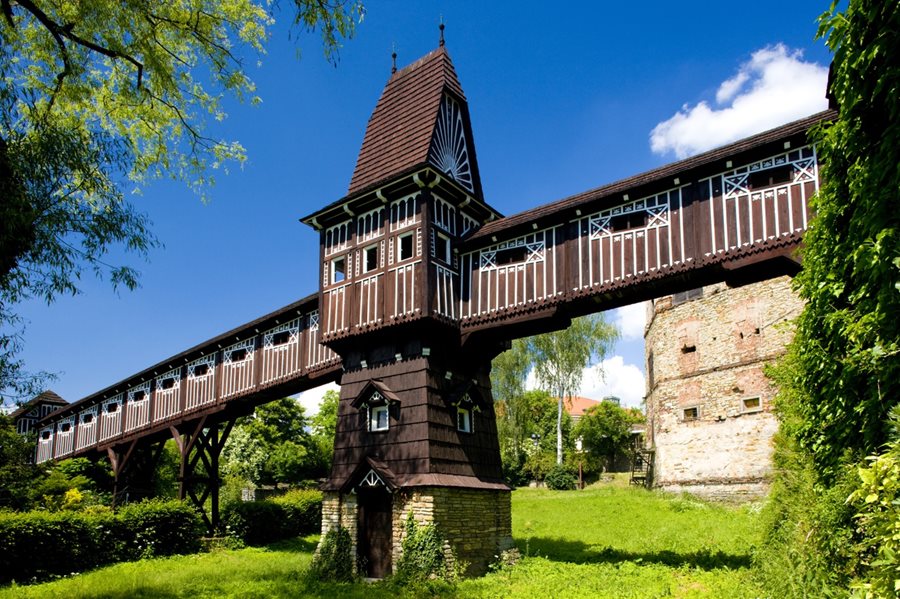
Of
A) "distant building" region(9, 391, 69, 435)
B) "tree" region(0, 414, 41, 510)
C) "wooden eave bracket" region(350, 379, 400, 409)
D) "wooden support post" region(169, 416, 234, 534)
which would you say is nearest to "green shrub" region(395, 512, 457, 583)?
"wooden eave bracket" region(350, 379, 400, 409)

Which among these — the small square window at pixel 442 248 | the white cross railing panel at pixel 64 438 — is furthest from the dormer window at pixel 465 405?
the white cross railing panel at pixel 64 438

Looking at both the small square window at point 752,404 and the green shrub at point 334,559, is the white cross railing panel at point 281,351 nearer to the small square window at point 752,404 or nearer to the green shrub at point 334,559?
the green shrub at point 334,559

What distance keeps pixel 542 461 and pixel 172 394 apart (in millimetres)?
25044

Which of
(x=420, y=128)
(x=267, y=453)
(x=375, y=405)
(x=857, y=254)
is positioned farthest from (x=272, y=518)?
(x=857, y=254)

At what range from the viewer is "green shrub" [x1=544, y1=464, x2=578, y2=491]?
37.4 m

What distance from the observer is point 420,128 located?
18.2 m

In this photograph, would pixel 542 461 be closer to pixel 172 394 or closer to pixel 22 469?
pixel 172 394

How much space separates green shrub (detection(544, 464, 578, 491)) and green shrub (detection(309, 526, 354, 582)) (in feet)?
75.8

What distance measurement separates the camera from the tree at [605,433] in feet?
152

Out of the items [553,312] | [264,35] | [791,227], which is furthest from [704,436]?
[264,35]

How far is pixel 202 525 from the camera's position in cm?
2339

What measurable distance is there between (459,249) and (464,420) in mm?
4397

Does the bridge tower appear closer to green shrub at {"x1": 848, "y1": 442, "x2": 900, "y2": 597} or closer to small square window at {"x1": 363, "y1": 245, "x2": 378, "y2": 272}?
small square window at {"x1": 363, "y1": 245, "x2": 378, "y2": 272}

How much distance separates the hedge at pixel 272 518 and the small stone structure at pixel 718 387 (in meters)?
14.9
